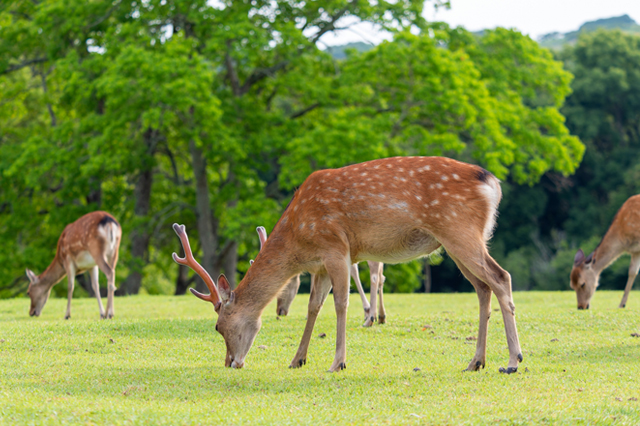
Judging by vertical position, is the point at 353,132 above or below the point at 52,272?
above

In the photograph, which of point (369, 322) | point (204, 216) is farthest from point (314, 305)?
point (204, 216)

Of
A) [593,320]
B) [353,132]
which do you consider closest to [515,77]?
[353,132]

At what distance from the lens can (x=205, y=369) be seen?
248 inches

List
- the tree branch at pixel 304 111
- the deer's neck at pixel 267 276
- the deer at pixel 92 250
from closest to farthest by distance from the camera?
the deer's neck at pixel 267 276
the deer at pixel 92 250
the tree branch at pixel 304 111

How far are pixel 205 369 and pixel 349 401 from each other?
1876mm

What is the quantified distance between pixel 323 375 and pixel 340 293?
764 millimetres

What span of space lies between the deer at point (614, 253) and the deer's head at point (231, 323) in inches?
294

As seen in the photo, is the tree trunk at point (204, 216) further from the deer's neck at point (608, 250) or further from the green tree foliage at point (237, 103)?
the deer's neck at point (608, 250)

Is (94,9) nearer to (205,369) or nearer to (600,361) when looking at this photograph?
(205,369)

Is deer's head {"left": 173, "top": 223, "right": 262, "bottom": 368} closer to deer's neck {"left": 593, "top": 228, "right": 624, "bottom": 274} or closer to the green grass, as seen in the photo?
the green grass

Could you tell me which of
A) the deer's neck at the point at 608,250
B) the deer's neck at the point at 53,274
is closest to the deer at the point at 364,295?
the deer's neck at the point at 53,274

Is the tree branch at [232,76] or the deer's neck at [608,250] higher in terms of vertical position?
the tree branch at [232,76]

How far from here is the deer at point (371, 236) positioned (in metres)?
5.94

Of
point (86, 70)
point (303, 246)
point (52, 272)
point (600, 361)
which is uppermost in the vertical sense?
point (86, 70)
